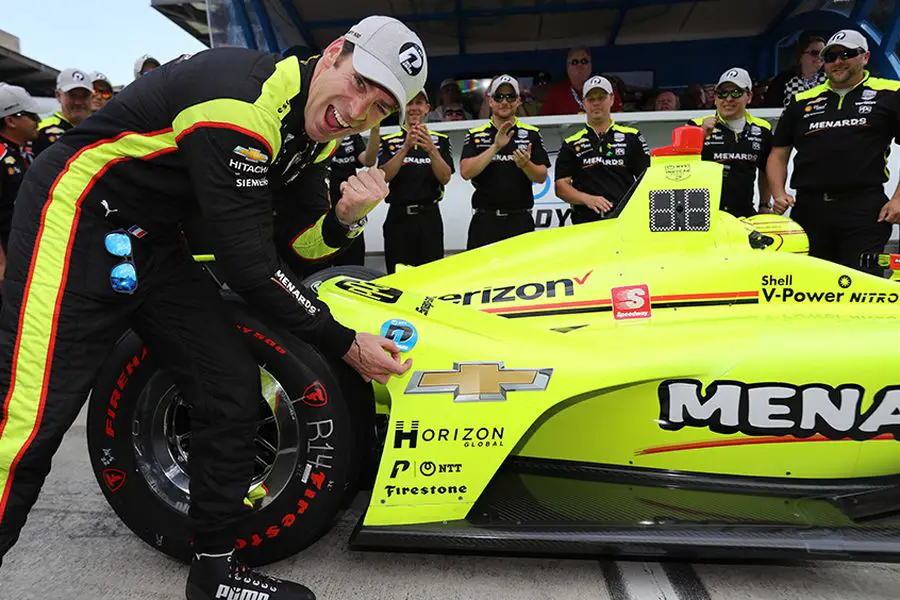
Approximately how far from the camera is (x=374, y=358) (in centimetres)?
180

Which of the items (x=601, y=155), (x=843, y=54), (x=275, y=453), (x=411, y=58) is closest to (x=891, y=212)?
(x=843, y=54)

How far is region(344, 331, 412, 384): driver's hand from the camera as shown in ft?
5.91

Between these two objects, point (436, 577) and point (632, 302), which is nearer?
point (436, 577)

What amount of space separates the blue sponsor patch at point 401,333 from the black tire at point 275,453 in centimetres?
20

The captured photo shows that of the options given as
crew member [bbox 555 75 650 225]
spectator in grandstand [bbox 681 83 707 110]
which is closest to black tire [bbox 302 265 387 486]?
crew member [bbox 555 75 650 225]

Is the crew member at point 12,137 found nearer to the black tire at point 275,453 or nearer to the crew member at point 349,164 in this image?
the crew member at point 349,164

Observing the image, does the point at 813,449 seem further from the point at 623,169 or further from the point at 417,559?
the point at 623,169

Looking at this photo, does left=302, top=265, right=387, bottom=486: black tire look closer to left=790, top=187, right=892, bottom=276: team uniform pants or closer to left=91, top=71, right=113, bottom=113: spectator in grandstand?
left=790, top=187, right=892, bottom=276: team uniform pants

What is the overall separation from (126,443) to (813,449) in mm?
2245

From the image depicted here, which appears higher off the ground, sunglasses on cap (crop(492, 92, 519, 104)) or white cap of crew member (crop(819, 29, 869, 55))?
white cap of crew member (crop(819, 29, 869, 55))

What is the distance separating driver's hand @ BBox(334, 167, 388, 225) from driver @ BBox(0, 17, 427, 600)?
31 cm

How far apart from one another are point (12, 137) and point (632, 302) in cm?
441

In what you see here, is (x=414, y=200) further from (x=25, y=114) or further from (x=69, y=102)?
(x=69, y=102)

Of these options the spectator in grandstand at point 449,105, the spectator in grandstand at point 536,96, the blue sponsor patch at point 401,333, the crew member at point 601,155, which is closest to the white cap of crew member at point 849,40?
the crew member at point 601,155
